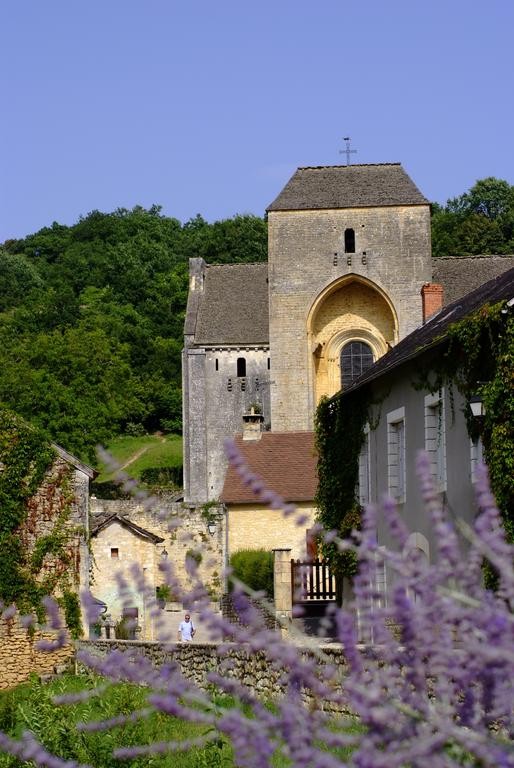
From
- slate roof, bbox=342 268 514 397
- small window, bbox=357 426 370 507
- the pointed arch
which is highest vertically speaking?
the pointed arch

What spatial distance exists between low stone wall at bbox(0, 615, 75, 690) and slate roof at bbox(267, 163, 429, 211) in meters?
32.2

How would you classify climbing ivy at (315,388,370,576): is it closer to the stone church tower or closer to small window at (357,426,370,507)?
small window at (357,426,370,507)

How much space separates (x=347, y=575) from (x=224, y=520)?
16114mm

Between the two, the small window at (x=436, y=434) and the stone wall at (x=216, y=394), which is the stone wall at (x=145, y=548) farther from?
the stone wall at (x=216, y=394)

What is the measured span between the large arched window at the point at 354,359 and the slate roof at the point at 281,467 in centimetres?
1146

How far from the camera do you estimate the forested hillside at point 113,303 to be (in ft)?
214

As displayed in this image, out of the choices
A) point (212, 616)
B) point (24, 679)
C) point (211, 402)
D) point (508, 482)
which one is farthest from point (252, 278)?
point (212, 616)

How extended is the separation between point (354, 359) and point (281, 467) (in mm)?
15699

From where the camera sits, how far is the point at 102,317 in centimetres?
9219

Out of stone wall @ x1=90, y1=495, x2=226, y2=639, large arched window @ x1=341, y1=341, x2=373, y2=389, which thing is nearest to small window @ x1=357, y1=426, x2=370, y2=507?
stone wall @ x1=90, y1=495, x2=226, y2=639

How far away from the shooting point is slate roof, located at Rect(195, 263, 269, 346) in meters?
60.2

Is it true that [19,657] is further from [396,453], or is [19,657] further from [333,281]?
[333,281]

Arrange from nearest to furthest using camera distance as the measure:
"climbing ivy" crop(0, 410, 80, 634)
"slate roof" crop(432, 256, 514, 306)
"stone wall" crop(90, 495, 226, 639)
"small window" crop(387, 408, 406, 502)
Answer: "small window" crop(387, 408, 406, 502) → "climbing ivy" crop(0, 410, 80, 634) → "stone wall" crop(90, 495, 226, 639) → "slate roof" crop(432, 256, 514, 306)

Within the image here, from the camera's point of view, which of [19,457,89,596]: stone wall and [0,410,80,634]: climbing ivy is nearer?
[0,410,80,634]: climbing ivy
